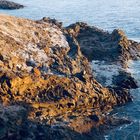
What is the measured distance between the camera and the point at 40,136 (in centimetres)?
4250

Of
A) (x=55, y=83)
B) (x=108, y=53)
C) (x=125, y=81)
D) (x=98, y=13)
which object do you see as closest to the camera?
(x=55, y=83)

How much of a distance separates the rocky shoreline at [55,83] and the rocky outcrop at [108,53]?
0.15m

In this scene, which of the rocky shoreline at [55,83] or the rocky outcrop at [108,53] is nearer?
the rocky shoreline at [55,83]

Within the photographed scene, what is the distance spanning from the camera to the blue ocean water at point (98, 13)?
8919 cm

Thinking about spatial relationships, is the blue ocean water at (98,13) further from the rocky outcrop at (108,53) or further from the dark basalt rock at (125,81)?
the rocky outcrop at (108,53)

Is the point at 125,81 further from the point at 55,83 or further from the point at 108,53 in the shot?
the point at 55,83

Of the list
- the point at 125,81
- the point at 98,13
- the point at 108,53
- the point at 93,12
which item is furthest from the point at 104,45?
the point at 93,12

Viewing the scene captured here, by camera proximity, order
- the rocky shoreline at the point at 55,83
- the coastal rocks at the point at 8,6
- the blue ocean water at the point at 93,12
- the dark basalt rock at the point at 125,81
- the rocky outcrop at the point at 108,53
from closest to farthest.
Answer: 1. the rocky shoreline at the point at 55,83
2. the dark basalt rock at the point at 125,81
3. the rocky outcrop at the point at 108,53
4. the blue ocean water at the point at 93,12
5. the coastal rocks at the point at 8,6

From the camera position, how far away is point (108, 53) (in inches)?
2714

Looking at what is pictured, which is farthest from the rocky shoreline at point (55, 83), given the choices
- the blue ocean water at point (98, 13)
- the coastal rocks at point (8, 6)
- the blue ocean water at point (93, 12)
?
the coastal rocks at point (8, 6)

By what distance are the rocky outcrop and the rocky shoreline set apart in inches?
5.9

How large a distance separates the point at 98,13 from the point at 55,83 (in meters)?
74.9

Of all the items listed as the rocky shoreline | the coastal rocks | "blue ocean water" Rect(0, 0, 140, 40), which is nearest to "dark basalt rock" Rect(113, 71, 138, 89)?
the rocky shoreline

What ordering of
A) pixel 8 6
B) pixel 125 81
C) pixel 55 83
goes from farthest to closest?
pixel 8 6, pixel 125 81, pixel 55 83
